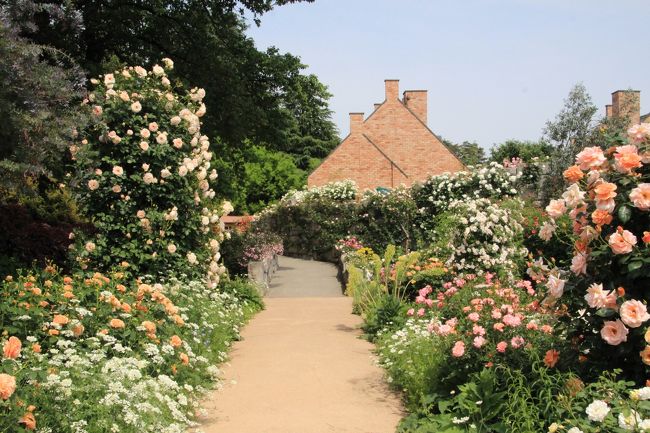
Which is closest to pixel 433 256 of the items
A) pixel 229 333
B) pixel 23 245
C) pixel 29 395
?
pixel 229 333

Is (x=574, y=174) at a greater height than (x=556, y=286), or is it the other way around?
(x=574, y=174)

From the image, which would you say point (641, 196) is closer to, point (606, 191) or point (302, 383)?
point (606, 191)

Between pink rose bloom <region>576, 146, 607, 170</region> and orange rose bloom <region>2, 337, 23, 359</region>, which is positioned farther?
pink rose bloom <region>576, 146, 607, 170</region>

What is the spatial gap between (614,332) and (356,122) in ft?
98.2

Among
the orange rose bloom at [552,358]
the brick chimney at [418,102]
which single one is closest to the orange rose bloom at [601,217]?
the orange rose bloom at [552,358]

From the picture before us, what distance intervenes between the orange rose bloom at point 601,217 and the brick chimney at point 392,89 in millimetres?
30423

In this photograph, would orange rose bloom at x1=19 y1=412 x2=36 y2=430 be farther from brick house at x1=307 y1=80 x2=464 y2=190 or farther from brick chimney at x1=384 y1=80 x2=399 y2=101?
brick chimney at x1=384 y1=80 x2=399 y2=101

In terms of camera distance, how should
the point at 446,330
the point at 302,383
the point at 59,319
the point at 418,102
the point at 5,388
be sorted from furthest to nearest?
the point at 418,102 → the point at 302,383 → the point at 446,330 → the point at 59,319 → the point at 5,388

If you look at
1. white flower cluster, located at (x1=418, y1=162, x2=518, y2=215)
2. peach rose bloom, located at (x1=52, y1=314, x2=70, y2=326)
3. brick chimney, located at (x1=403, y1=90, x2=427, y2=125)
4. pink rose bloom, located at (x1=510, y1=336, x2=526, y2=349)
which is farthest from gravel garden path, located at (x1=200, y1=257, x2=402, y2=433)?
brick chimney, located at (x1=403, y1=90, x2=427, y2=125)

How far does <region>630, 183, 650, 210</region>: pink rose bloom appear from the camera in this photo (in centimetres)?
355

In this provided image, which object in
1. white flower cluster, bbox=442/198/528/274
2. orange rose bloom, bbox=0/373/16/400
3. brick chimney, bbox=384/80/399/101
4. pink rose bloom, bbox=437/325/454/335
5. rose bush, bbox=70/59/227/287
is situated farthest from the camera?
brick chimney, bbox=384/80/399/101

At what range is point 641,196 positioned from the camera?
3566 mm

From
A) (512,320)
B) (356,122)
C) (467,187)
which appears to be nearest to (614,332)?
(512,320)

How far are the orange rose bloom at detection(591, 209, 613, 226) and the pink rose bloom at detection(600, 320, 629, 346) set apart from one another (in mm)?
578
